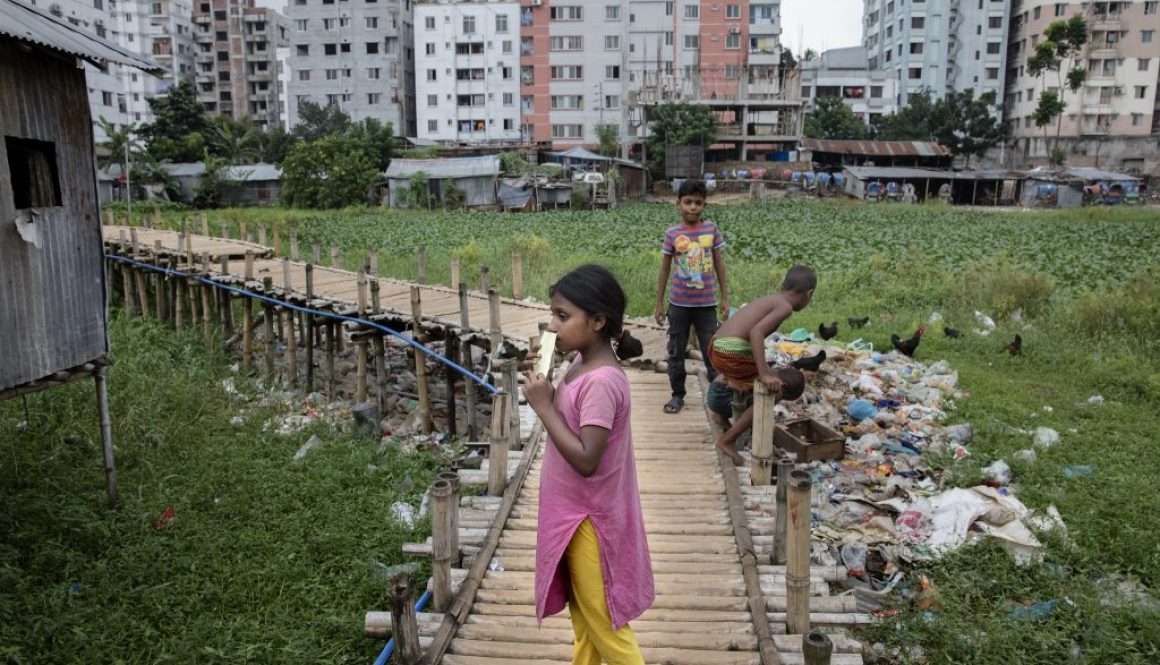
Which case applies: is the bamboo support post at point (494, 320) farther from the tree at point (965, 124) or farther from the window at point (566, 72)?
the tree at point (965, 124)

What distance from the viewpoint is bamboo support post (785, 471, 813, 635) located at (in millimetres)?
3391

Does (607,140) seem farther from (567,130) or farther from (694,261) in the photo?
(694,261)

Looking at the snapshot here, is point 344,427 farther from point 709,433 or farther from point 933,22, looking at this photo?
point 933,22

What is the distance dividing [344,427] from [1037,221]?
82.3 ft

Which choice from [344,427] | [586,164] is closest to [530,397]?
[344,427]

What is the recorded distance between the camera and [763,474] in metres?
5.02

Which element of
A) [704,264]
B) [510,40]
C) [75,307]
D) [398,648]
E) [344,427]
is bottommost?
[344,427]

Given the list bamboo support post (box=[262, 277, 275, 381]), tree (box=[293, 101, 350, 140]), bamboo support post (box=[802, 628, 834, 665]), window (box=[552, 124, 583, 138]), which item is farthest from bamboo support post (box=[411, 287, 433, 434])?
window (box=[552, 124, 583, 138])

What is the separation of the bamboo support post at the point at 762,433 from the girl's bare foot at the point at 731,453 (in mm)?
227

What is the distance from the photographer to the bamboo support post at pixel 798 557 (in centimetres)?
339

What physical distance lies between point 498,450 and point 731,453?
1.56 metres

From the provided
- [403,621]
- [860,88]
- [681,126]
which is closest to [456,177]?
[681,126]

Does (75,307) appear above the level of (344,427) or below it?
above

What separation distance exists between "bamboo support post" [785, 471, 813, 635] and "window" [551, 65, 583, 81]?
4372cm
